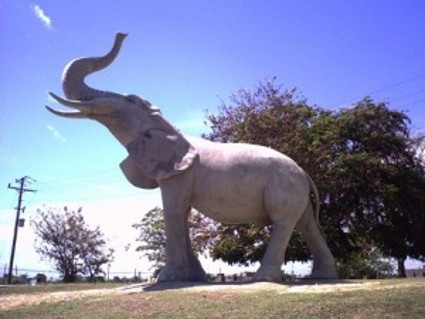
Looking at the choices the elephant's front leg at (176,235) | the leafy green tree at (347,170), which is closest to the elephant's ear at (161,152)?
the elephant's front leg at (176,235)

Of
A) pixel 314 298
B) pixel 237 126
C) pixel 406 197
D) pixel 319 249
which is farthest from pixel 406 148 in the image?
pixel 314 298

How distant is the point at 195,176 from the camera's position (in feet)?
43.8

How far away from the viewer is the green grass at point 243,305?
319 inches

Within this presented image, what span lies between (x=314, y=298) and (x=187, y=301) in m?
2.07

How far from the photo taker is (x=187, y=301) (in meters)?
9.91

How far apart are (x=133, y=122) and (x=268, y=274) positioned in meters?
4.45

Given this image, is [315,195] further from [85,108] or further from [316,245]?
[85,108]

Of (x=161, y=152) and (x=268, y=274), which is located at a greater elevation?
(x=161, y=152)

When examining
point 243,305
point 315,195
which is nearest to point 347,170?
point 315,195

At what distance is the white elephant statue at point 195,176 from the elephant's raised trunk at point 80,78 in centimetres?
2

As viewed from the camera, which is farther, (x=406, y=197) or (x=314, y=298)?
(x=406, y=197)

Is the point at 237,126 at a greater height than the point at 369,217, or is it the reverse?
the point at 237,126

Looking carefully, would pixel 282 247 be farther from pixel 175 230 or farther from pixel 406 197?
pixel 406 197

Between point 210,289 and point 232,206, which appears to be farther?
point 232,206
